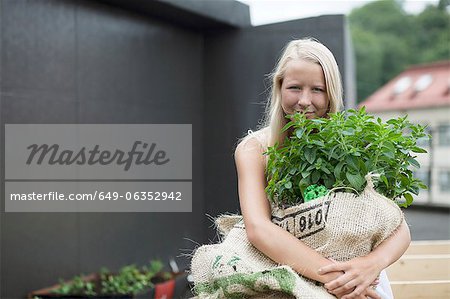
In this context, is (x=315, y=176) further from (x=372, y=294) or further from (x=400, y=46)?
(x=400, y=46)

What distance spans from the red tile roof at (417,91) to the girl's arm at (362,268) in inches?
772

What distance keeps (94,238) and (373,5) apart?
35310mm

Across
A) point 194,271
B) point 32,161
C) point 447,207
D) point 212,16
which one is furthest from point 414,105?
point 194,271

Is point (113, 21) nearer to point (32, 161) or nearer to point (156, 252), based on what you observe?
point (32, 161)

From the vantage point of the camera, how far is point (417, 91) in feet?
73.3

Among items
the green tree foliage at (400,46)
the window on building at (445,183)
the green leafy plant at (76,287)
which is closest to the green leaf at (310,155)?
the green leafy plant at (76,287)

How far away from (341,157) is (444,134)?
19819mm

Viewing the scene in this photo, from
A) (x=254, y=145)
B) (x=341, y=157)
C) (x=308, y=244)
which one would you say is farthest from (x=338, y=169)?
(x=254, y=145)

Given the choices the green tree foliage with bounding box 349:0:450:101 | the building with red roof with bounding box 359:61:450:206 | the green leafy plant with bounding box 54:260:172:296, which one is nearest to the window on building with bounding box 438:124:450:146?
the building with red roof with bounding box 359:61:450:206

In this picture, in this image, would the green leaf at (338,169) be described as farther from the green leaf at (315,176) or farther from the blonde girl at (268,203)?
the blonde girl at (268,203)

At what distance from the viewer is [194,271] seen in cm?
160

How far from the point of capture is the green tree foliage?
31984 mm

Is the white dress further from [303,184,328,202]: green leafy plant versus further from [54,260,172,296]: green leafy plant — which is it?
[54,260,172,296]: green leafy plant

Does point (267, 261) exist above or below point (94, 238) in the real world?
above
